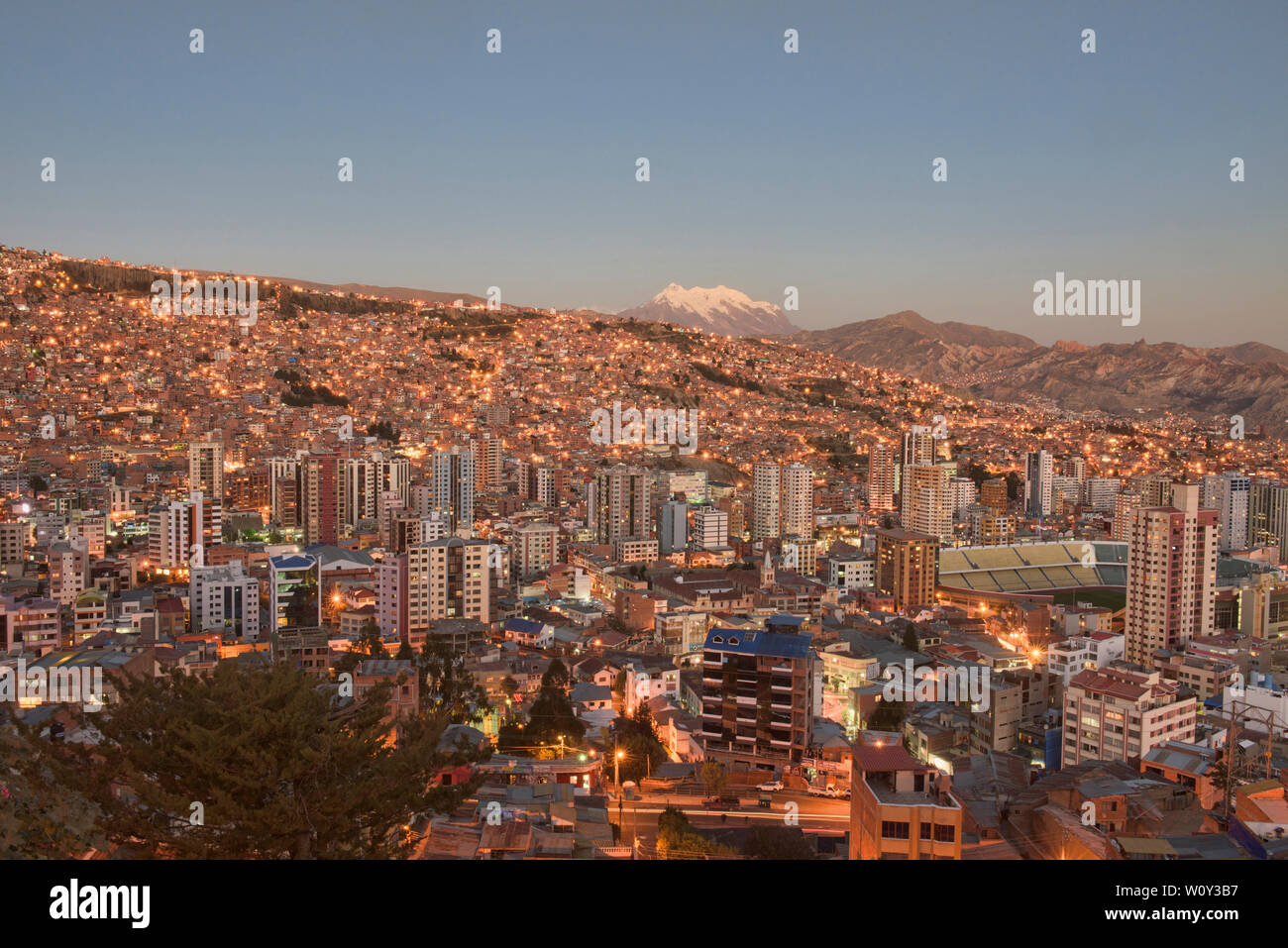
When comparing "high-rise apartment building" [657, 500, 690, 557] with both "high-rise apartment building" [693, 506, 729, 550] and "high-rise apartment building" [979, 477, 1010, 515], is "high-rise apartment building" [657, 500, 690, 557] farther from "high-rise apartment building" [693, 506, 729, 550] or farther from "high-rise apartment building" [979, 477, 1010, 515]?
"high-rise apartment building" [979, 477, 1010, 515]

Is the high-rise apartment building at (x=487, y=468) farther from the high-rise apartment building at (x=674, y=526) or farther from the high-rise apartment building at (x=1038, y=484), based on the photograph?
the high-rise apartment building at (x=1038, y=484)

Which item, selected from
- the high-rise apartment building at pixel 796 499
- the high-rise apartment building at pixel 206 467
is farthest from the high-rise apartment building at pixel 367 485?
the high-rise apartment building at pixel 796 499

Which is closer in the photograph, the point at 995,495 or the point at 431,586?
the point at 431,586

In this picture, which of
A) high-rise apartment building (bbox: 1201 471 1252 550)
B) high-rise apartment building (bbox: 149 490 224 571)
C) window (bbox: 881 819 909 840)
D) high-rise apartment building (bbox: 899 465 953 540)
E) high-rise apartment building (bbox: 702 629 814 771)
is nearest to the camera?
window (bbox: 881 819 909 840)

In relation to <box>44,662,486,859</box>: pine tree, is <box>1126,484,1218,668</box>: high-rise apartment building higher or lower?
lower

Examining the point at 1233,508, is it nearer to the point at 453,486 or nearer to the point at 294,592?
the point at 453,486

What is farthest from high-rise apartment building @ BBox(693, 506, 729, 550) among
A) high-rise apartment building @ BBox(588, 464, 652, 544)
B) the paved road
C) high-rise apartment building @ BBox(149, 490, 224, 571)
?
the paved road

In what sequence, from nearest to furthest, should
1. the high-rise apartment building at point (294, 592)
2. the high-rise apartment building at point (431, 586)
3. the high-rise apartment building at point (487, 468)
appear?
the high-rise apartment building at point (431, 586) < the high-rise apartment building at point (294, 592) < the high-rise apartment building at point (487, 468)

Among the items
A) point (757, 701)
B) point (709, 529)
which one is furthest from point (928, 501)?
point (757, 701)

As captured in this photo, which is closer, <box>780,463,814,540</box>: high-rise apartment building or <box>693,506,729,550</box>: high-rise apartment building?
<box>693,506,729,550</box>: high-rise apartment building
